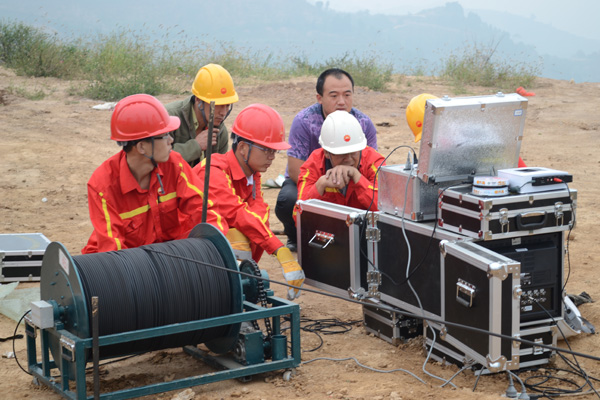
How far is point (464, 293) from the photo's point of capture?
4.37 meters

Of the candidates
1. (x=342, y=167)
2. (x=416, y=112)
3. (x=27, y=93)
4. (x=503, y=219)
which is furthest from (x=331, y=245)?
(x=27, y=93)

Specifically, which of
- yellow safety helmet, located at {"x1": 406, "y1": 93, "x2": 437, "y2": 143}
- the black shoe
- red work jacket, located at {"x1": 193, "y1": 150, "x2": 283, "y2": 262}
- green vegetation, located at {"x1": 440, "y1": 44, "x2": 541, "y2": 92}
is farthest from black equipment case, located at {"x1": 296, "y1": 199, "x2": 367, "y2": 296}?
green vegetation, located at {"x1": 440, "y1": 44, "x2": 541, "y2": 92}

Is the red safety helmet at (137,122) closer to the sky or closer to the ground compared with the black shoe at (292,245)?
closer to the sky

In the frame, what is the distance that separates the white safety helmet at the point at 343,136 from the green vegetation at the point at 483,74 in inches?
489

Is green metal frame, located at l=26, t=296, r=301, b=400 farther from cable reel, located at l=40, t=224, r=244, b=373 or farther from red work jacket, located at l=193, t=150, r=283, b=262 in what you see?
red work jacket, located at l=193, t=150, r=283, b=262

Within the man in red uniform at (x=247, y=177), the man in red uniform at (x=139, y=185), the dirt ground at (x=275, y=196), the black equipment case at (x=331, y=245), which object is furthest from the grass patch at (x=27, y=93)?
the black equipment case at (x=331, y=245)

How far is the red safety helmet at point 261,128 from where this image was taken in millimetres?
5742

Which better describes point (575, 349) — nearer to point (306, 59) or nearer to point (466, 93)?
point (466, 93)

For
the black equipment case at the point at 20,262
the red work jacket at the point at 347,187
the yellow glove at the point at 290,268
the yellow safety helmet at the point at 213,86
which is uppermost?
the yellow safety helmet at the point at 213,86

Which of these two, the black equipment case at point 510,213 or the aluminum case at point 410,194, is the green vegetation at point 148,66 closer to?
the aluminum case at point 410,194

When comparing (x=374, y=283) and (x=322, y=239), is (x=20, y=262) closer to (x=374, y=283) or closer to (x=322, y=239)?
(x=322, y=239)

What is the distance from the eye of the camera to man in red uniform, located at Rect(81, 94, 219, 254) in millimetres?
5086

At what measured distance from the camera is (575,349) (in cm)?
504

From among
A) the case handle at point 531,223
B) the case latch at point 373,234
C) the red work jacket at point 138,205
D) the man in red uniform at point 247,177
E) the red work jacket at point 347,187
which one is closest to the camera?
the case handle at point 531,223
